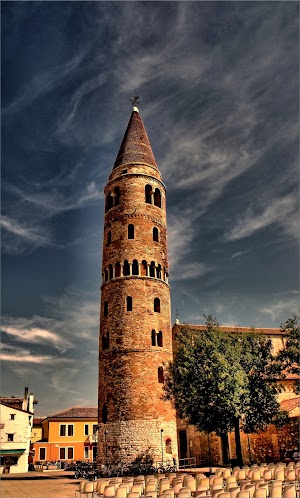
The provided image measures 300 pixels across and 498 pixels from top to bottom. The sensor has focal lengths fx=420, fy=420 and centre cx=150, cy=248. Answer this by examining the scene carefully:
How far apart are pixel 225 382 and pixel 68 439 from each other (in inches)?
1400

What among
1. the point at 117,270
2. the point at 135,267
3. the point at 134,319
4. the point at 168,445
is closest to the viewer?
the point at 168,445

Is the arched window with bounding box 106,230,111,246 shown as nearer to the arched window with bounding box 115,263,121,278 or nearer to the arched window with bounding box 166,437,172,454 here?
the arched window with bounding box 115,263,121,278

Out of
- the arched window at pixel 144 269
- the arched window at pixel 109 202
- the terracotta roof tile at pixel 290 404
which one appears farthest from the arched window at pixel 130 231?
the terracotta roof tile at pixel 290 404

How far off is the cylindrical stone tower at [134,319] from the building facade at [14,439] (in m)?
15.8

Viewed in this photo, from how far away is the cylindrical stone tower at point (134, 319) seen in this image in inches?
1179

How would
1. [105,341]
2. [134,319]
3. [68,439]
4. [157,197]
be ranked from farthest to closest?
[68,439], [157,197], [105,341], [134,319]

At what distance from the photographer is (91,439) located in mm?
52219

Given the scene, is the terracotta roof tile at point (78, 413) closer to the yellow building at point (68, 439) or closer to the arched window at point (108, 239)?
the yellow building at point (68, 439)

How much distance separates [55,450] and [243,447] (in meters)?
25.1

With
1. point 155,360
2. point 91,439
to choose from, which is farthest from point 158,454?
point 91,439

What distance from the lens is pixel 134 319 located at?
3244 centimetres

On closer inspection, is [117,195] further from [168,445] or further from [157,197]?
[168,445]

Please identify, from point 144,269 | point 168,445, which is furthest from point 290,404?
point 144,269

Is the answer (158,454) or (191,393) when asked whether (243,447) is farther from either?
(191,393)
